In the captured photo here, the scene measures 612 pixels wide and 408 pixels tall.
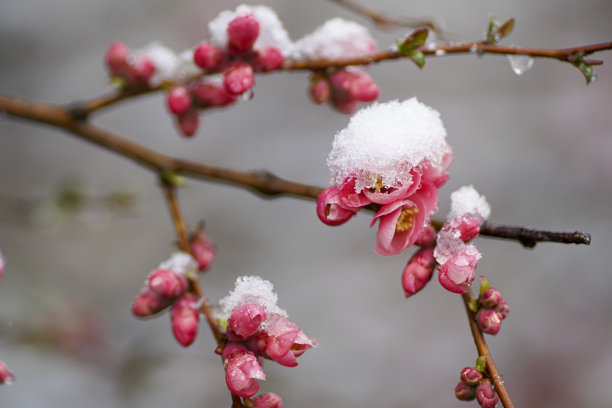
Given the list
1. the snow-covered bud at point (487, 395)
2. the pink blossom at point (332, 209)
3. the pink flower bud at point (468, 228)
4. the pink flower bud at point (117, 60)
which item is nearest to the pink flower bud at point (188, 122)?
the pink flower bud at point (117, 60)

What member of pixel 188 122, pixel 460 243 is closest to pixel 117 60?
pixel 188 122

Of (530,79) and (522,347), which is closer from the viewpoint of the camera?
(522,347)

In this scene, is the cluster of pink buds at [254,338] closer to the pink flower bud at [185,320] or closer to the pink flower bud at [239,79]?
the pink flower bud at [185,320]

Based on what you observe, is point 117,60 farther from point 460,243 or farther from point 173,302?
point 460,243

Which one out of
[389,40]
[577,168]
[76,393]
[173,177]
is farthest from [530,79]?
[76,393]

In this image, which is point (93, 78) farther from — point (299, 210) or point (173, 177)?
point (173, 177)

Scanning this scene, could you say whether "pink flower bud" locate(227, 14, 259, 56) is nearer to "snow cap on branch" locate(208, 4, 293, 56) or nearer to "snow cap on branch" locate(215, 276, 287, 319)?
"snow cap on branch" locate(208, 4, 293, 56)

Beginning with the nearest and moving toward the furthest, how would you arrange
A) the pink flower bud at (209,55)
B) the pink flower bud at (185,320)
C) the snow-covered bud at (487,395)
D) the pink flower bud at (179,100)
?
the snow-covered bud at (487,395) → the pink flower bud at (185,320) → the pink flower bud at (209,55) → the pink flower bud at (179,100)
